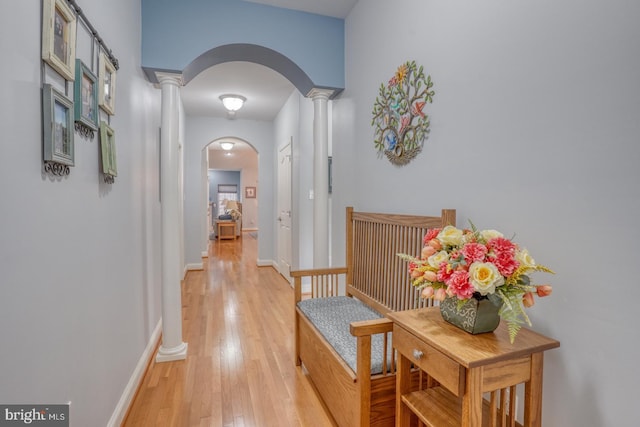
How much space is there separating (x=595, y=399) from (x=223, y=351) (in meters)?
2.30

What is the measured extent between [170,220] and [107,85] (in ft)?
3.48

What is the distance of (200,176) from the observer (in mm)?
5680

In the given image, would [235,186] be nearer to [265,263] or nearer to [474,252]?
[265,263]

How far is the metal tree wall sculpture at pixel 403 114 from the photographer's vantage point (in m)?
1.75

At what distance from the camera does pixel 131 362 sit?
6.43 ft

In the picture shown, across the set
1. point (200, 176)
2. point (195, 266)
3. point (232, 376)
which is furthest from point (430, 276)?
point (200, 176)

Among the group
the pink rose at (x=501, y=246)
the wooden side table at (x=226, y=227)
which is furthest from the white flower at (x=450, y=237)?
the wooden side table at (x=226, y=227)

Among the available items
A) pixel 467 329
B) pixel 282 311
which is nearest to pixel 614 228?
pixel 467 329

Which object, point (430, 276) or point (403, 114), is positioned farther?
point (403, 114)

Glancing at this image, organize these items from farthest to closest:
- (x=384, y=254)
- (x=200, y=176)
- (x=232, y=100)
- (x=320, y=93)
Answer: (x=200, y=176), (x=232, y=100), (x=320, y=93), (x=384, y=254)

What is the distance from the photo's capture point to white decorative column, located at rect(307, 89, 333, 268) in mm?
2804

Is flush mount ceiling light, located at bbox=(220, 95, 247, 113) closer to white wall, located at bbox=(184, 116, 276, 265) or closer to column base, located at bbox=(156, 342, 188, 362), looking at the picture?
white wall, located at bbox=(184, 116, 276, 265)

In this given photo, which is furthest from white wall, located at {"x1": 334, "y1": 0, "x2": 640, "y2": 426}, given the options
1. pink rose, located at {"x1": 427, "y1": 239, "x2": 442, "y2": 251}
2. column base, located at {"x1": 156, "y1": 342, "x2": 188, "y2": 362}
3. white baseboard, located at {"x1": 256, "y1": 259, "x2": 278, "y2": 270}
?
white baseboard, located at {"x1": 256, "y1": 259, "x2": 278, "y2": 270}

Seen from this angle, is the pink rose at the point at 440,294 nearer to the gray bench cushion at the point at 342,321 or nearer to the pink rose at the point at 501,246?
the pink rose at the point at 501,246
